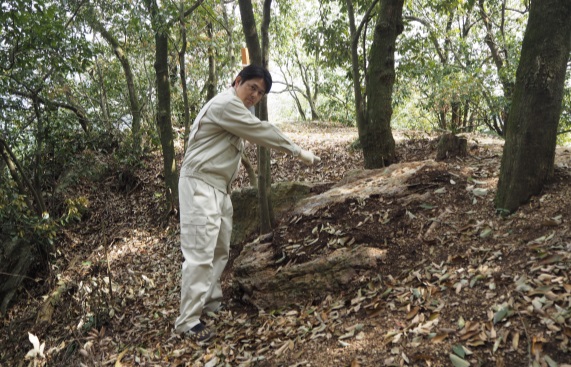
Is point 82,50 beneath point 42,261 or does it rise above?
above

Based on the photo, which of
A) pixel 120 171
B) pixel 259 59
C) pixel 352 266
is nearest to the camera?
pixel 352 266

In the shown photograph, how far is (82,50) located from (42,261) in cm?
341

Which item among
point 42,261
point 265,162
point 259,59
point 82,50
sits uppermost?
point 82,50

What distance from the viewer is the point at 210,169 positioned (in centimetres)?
360

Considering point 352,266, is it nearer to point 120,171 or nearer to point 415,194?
point 415,194

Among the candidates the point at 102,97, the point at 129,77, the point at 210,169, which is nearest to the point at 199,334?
the point at 210,169

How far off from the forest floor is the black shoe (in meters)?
0.07

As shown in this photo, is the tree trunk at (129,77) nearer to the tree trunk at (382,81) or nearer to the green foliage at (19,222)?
the green foliage at (19,222)

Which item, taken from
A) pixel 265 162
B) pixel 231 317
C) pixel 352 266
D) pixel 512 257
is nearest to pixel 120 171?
pixel 265 162

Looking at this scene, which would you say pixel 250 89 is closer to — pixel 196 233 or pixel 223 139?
pixel 223 139

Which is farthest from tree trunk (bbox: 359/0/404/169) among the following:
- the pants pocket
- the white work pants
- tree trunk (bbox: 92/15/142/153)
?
tree trunk (bbox: 92/15/142/153)

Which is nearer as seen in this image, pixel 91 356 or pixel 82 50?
pixel 91 356

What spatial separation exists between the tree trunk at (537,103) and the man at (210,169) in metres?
1.60

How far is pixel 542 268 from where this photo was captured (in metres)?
2.71
